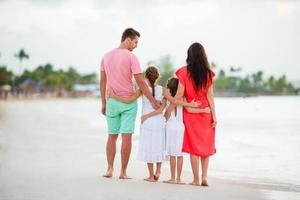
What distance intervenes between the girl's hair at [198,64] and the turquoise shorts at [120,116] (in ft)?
2.58

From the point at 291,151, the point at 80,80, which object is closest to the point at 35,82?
the point at 80,80

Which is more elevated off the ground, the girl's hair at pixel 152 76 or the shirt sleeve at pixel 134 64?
the shirt sleeve at pixel 134 64

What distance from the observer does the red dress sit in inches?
310

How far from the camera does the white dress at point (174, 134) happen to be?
311 inches

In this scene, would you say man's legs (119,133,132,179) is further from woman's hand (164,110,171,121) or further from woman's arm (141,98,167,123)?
woman's hand (164,110,171,121)

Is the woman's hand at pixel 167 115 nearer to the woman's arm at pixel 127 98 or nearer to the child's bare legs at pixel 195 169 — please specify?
the woman's arm at pixel 127 98

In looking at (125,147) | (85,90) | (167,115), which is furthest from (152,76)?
(85,90)

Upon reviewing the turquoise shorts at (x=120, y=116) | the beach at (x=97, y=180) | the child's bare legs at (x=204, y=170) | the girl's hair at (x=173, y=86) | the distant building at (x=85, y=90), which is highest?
the girl's hair at (x=173, y=86)

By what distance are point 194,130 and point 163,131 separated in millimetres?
351

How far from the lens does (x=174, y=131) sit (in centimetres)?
791

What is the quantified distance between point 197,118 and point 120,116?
35.6 inches

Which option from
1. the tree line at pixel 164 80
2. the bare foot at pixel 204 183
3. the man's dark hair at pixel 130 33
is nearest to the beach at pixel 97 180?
the bare foot at pixel 204 183

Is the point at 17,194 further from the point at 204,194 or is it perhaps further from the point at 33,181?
the point at 204,194

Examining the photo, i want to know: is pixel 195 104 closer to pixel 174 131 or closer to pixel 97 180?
pixel 174 131
